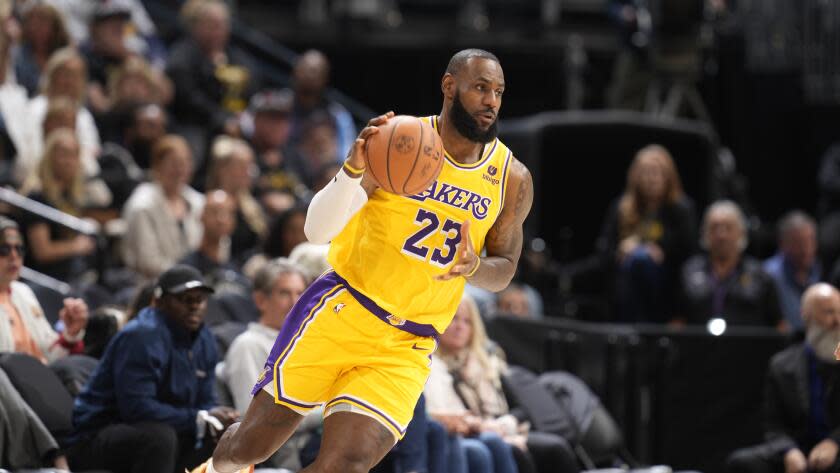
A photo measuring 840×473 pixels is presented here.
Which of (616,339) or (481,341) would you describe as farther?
(616,339)

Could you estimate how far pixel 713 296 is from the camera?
10.6 m

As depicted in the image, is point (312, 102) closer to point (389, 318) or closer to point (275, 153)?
point (275, 153)

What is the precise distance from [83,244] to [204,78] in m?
3.24

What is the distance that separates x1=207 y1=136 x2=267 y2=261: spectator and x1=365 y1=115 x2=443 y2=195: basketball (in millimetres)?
5057

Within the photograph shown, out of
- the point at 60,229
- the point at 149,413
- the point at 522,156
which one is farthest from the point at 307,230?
the point at 522,156

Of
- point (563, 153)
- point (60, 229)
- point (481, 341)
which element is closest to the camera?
point (481, 341)

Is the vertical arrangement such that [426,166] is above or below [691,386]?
above

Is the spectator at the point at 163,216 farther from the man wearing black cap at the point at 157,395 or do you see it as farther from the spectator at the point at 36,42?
the man wearing black cap at the point at 157,395

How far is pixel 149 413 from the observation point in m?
6.74

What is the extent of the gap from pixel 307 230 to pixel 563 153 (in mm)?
7635

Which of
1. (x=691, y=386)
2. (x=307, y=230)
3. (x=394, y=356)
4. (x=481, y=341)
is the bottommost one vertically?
(x=691, y=386)

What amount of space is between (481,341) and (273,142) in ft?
13.3

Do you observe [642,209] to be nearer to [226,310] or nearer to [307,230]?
[226,310]

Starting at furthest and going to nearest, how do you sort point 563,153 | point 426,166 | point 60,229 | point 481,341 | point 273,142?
point 563,153, point 273,142, point 60,229, point 481,341, point 426,166
